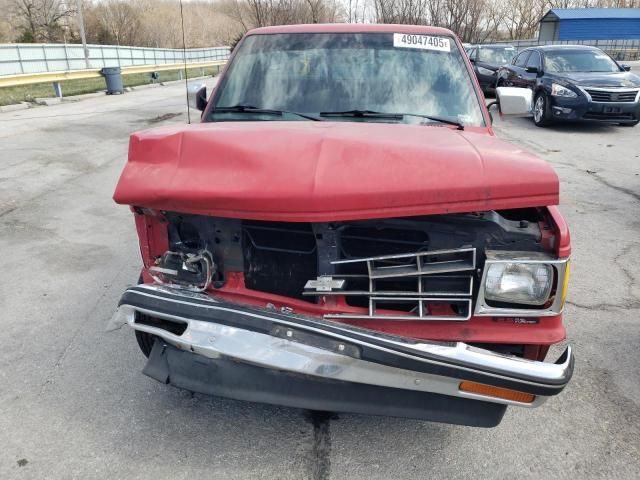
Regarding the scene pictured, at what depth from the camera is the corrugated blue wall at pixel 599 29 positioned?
4203cm

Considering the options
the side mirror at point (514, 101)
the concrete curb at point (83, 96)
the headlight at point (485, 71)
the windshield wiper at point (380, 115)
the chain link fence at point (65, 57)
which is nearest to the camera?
the windshield wiper at point (380, 115)

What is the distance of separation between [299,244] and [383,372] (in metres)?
0.71

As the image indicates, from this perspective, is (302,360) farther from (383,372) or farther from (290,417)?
(290,417)

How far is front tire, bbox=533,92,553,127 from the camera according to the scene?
39.0 feet

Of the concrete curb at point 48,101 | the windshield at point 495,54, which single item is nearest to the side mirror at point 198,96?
the concrete curb at point 48,101

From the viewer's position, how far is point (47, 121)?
12.8m

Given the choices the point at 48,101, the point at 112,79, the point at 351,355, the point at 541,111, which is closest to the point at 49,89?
the point at 112,79

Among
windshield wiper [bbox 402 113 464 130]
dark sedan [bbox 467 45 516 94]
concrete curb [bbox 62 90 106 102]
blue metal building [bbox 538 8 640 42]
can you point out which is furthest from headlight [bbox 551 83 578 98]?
blue metal building [bbox 538 8 640 42]

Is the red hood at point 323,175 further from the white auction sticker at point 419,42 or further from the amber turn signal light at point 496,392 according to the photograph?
the white auction sticker at point 419,42

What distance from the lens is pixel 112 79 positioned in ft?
65.2

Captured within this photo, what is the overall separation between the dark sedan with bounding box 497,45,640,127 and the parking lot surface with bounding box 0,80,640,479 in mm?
6512

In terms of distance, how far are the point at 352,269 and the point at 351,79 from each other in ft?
5.56

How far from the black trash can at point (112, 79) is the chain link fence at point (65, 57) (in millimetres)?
2385

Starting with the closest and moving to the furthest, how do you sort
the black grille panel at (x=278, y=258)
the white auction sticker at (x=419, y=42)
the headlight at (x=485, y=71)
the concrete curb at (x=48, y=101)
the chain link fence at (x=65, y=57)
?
the black grille panel at (x=278, y=258) < the white auction sticker at (x=419, y=42) < the concrete curb at (x=48, y=101) < the headlight at (x=485, y=71) < the chain link fence at (x=65, y=57)
